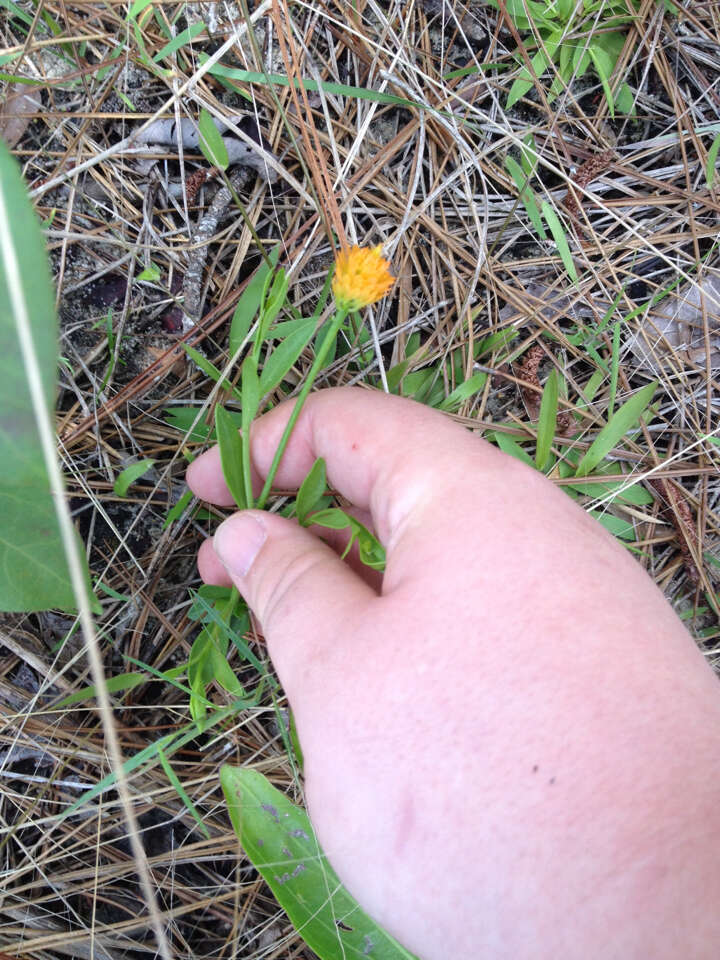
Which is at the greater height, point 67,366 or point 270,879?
point 67,366

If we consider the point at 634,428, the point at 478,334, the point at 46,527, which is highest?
the point at 46,527

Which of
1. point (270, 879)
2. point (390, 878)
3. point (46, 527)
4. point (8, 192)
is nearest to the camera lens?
point (8, 192)

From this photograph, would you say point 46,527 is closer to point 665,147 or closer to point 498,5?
point 498,5

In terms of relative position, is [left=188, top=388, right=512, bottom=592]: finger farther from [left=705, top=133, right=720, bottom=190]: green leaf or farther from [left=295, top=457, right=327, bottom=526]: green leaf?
[left=705, top=133, right=720, bottom=190]: green leaf

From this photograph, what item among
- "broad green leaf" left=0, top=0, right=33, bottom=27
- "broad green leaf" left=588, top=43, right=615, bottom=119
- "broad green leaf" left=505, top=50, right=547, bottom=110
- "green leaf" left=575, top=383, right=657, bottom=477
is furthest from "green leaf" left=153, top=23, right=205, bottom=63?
"green leaf" left=575, top=383, right=657, bottom=477

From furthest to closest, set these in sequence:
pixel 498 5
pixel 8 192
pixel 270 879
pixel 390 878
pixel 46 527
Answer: pixel 498 5
pixel 270 879
pixel 46 527
pixel 390 878
pixel 8 192

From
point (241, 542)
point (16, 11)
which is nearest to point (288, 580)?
point (241, 542)

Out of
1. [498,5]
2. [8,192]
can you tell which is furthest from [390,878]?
[498,5]

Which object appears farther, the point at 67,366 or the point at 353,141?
the point at 353,141
